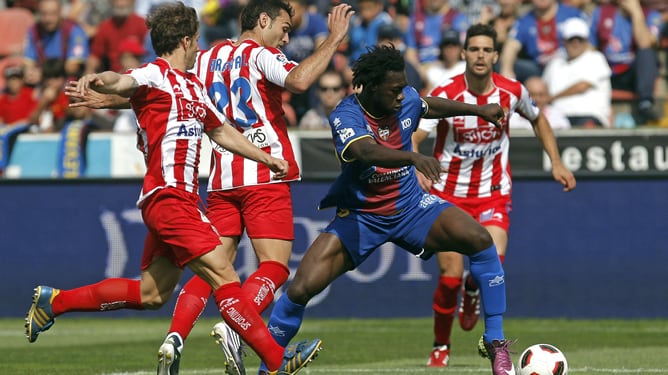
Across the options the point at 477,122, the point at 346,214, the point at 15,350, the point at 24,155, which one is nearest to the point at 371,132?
the point at 346,214

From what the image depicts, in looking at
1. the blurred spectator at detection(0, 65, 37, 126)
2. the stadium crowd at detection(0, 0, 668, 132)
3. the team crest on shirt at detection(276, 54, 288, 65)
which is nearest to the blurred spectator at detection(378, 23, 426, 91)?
the stadium crowd at detection(0, 0, 668, 132)

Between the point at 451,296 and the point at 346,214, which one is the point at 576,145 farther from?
the point at 346,214

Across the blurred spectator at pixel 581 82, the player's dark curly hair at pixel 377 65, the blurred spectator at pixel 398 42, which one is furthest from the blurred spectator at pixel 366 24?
the player's dark curly hair at pixel 377 65

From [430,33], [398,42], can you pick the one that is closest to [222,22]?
[430,33]

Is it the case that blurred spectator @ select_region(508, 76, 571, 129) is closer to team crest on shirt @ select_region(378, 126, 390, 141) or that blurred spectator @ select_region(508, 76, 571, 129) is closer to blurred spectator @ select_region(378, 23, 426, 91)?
blurred spectator @ select_region(378, 23, 426, 91)

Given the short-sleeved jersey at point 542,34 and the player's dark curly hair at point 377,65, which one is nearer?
the player's dark curly hair at point 377,65

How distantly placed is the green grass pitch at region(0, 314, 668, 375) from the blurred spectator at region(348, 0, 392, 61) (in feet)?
14.2

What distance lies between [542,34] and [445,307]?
7351mm

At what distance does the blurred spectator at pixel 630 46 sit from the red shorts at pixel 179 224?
9.76 meters

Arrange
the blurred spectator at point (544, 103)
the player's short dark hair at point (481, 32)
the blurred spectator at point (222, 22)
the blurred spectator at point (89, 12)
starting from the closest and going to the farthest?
the player's short dark hair at point (481, 32) < the blurred spectator at point (544, 103) < the blurred spectator at point (222, 22) < the blurred spectator at point (89, 12)

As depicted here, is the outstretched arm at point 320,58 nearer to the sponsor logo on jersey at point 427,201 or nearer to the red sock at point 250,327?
the sponsor logo on jersey at point 427,201

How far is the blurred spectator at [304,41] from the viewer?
16484 mm

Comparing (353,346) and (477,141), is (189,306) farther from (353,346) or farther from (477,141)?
(353,346)

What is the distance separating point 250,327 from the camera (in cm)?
736
